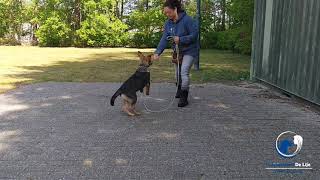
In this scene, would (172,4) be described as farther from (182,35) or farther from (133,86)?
(133,86)

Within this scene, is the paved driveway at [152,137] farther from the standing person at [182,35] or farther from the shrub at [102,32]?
the shrub at [102,32]

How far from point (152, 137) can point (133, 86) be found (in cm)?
125

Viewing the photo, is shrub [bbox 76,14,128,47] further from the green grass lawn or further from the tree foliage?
the green grass lawn

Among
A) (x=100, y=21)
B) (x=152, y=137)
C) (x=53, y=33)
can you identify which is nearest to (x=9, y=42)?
(x=53, y=33)

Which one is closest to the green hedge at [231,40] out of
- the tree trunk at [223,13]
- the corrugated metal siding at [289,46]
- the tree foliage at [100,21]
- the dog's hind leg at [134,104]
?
the tree foliage at [100,21]

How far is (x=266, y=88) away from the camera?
9.84 m

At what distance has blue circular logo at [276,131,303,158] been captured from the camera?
16.3 ft

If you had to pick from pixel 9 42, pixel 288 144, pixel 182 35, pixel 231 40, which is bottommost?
pixel 288 144

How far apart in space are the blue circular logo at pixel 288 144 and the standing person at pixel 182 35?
7.72 ft

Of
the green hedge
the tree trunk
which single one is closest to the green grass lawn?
the green hedge

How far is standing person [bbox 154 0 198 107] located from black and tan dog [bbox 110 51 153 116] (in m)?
0.66

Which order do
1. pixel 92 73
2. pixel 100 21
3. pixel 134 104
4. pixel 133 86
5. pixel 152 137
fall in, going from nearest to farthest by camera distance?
1. pixel 152 137
2. pixel 133 86
3. pixel 134 104
4. pixel 92 73
5. pixel 100 21

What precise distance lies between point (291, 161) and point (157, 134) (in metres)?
1.84

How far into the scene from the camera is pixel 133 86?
663 cm
